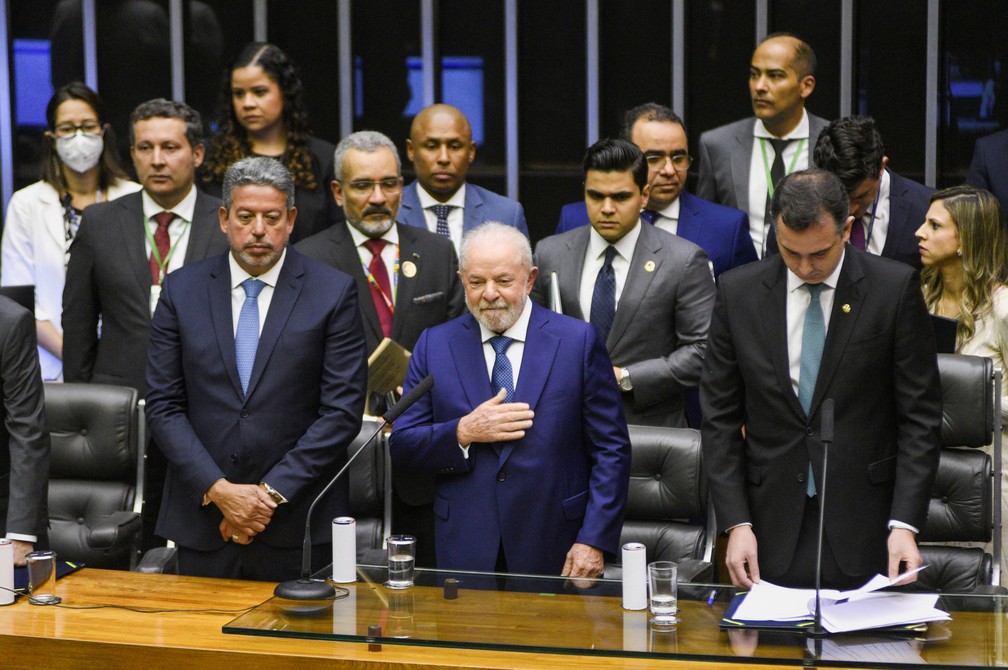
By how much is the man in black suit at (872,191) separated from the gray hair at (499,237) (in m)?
1.33

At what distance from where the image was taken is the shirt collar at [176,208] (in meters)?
4.53

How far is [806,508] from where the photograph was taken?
10.9ft

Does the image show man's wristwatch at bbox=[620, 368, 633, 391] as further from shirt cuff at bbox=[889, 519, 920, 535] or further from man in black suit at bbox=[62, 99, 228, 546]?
man in black suit at bbox=[62, 99, 228, 546]

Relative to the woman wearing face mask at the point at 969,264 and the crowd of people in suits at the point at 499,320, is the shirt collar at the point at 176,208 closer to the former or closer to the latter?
the crowd of people in suits at the point at 499,320

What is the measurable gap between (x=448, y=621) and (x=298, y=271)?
51.1 inches

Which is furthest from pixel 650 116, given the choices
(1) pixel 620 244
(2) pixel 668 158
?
(1) pixel 620 244

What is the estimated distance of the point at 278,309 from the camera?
3.70 metres

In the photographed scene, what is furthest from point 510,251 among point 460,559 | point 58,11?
point 58,11

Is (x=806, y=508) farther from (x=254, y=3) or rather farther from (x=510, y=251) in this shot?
(x=254, y=3)

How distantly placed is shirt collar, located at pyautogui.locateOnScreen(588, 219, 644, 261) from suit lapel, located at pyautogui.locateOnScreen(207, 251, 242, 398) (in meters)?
1.25

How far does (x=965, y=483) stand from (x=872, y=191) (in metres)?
1.16

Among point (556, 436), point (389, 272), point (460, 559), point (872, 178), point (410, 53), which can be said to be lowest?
point (460, 559)

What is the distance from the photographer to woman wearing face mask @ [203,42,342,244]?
16.3 feet

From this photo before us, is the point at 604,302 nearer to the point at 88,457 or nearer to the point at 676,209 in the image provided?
the point at 676,209
